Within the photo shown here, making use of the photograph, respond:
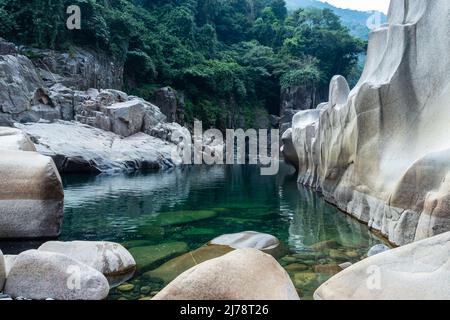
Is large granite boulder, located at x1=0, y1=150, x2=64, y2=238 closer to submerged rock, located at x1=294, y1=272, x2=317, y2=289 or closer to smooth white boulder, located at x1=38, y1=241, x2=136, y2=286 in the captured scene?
smooth white boulder, located at x1=38, y1=241, x2=136, y2=286

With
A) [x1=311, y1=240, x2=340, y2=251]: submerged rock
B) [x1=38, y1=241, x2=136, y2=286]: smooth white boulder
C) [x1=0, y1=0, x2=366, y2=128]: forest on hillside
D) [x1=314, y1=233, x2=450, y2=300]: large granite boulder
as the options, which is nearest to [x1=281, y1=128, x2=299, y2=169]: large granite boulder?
[x1=311, y1=240, x2=340, y2=251]: submerged rock

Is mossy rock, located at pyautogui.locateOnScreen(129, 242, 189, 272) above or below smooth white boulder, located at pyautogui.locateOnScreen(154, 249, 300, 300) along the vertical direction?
below

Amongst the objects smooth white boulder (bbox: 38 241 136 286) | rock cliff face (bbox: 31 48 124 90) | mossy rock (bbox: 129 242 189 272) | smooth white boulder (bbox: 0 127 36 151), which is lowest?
mossy rock (bbox: 129 242 189 272)

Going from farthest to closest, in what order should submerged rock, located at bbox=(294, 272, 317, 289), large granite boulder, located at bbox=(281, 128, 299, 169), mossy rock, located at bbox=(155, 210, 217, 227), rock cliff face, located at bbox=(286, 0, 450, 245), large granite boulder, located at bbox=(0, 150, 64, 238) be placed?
large granite boulder, located at bbox=(281, 128, 299, 169) → mossy rock, located at bbox=(155, 210, 217, 227) → large granite boulder, located at bbox=(0, 150, 64, 238) → rock cliff face, located at bbox=(286, 0, 450, 245) → submerged rock, located at bbox=(294, 272, 317, 289)

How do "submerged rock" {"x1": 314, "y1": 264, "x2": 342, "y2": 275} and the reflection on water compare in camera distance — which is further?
the reflection on water

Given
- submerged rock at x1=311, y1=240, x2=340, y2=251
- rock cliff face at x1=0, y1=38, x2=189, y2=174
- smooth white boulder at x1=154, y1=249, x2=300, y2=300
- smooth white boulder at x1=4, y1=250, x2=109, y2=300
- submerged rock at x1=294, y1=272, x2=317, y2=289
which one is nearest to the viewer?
smooth white boulder at x1=154, y1=249, x2=300, y2=300

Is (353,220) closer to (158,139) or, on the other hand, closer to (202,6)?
(158,139)

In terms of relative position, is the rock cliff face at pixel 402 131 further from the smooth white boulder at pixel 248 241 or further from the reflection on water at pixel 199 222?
the smooth white boulder at pixel 248 241

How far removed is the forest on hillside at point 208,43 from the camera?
30.5 m

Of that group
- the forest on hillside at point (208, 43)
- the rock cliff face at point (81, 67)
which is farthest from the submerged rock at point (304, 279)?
the forest on hillside at point (208, 43)

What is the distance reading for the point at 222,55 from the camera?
4969 cm

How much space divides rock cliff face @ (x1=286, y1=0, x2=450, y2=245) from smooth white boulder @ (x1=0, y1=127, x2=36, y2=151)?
294 inches

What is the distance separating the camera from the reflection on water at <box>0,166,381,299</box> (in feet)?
22.7
